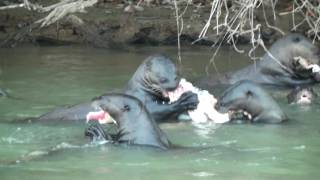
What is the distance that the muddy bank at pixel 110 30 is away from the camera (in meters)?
14.0

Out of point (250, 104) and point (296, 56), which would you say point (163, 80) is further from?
point (296, 56)

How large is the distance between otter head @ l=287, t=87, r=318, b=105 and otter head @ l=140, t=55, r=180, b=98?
1573mm

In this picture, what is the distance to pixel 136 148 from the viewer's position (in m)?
7.18

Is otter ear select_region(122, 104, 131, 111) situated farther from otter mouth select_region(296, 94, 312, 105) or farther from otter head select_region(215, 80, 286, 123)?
otter mouth select_region(296, 94, 312, 105)

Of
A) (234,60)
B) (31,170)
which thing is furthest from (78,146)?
(234,60)

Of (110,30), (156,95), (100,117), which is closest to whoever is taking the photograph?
(100,117)

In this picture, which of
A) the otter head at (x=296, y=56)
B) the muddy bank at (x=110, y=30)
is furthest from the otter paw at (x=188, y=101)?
the muddy bank at (x=110, y=30)

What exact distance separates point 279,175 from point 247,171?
0.25m

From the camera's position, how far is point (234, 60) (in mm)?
12562

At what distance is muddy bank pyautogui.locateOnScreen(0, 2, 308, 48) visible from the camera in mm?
13969

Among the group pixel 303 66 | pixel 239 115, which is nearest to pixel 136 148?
pixel 239 115

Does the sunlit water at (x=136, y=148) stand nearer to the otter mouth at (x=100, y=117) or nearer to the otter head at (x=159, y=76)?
the otter mouth at (x=100, y=117)

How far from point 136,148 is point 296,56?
3.76 meters

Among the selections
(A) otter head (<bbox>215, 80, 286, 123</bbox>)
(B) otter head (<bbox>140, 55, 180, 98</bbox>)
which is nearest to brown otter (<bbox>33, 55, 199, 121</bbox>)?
(B) otter head (<bbox>140, 55, 180, 98</bbox>)
